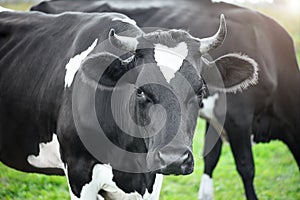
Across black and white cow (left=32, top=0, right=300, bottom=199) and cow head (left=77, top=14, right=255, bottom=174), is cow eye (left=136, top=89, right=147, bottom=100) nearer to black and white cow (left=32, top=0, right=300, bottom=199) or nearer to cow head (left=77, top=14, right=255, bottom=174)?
cow head (left=77, top=14, right=255, bottom=174)

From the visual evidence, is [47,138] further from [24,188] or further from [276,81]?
[276,81]

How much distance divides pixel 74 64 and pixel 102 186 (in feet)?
2.97

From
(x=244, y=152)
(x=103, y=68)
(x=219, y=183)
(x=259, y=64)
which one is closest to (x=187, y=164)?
(x=103, y=68)

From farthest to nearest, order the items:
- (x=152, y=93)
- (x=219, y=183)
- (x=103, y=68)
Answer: (x=219, y=183), (x=103, y=68), (x=152, y=93)

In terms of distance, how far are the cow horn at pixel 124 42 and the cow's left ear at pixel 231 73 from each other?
66 cm

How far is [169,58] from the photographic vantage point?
11.5 ft

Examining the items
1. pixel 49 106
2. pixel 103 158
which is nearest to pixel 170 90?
pixel 103 158

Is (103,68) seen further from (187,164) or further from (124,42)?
(187,164)

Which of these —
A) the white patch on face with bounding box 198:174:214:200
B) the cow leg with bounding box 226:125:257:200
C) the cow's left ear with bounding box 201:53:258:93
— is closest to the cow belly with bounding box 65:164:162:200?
the cow's left ear with bounding box 201:53:258:93

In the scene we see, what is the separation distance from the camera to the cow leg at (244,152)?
5.86m

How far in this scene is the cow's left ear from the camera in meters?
4.11

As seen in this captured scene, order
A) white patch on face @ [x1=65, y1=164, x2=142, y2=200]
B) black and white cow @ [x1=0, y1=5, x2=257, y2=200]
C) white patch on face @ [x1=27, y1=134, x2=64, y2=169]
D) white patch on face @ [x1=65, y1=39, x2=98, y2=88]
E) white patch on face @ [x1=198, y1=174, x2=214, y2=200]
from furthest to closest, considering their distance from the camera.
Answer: white patch on face @ [x1=198, y1=174, x2=214, y2=200] < white patch on face @ [x1=27, y1=134, x2=64, y2=169] < white patch on face @ [x1=65, y1=39, x2=98, y2=88] < white patch on face @ [x1=65, y1=164, x2=142, y2=200] < black and white cow @ [x1=0, y1=5, x2=257, y2=200]

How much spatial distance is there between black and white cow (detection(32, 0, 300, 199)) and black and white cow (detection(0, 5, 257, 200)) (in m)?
1.71

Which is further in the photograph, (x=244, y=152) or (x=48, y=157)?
(x=244, y=152)
